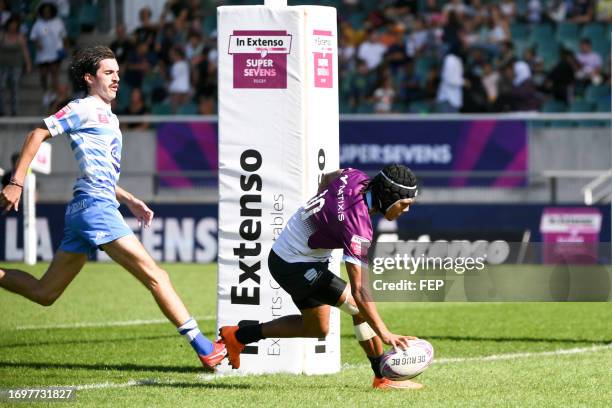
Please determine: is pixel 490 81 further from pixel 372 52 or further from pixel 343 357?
pixel 343 357

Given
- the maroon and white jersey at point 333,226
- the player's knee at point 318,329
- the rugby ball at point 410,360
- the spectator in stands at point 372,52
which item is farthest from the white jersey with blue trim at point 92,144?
the spectator in stands at point 372,52

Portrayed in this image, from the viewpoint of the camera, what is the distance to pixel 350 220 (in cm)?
821

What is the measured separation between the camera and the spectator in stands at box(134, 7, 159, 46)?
24438 millimetres

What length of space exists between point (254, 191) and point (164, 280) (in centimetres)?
142

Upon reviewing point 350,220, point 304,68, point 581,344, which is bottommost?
point 581,344

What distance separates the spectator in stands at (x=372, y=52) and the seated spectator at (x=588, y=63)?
141 inches

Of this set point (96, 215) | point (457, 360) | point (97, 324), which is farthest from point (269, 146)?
point (97, 324)

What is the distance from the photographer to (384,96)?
73.3 ft

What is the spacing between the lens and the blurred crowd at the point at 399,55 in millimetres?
22069

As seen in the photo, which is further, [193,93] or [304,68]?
[193,93]

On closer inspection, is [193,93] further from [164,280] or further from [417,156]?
[164,280]

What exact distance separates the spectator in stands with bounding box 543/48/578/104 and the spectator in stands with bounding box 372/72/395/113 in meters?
2.70

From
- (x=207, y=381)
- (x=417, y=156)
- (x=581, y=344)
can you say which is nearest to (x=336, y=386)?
(x=207, y=381)

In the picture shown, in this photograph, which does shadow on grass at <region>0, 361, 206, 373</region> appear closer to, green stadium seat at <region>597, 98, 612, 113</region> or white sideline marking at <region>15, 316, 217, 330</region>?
white sideline marking at <region>15, 316, 217, 330</region>
